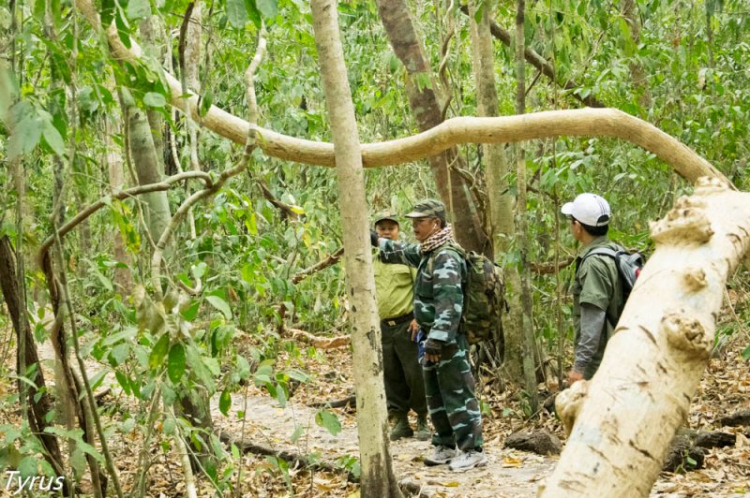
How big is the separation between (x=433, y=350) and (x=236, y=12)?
3796 millimetres

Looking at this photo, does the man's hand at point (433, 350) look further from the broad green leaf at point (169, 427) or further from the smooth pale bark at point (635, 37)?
the smooth pale bark at point (635, 37)

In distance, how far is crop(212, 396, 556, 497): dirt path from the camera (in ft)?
19.1

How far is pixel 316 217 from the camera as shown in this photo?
9375 mm

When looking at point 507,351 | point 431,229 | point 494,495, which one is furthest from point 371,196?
point 494,495

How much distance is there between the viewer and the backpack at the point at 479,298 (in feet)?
21.4

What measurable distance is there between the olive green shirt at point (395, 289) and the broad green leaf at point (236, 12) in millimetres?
4662

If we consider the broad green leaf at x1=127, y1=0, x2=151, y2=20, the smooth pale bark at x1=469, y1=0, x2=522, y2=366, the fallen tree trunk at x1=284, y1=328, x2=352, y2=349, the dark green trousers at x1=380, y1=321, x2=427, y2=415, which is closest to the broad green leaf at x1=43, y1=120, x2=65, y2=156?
the broad green leaf at x1=127, y1=0, x2=151, y2=20

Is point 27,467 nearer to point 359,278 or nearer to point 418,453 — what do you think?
point 359,278

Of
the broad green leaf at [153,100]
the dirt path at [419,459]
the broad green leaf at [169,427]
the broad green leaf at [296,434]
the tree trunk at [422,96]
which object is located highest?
the tree trunk at [422,96]

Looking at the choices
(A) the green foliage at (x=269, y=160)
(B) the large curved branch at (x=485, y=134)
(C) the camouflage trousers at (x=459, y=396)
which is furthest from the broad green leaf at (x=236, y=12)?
(C) the camouflage trousers at (x=459, y=396)

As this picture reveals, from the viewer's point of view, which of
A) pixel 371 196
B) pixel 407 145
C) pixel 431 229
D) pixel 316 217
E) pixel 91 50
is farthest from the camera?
pixel 371 196

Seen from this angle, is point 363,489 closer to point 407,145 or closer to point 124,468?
point 407,145

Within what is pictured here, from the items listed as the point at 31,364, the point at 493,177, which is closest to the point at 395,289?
the point at 493,177

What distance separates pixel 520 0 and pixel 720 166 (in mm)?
2953
